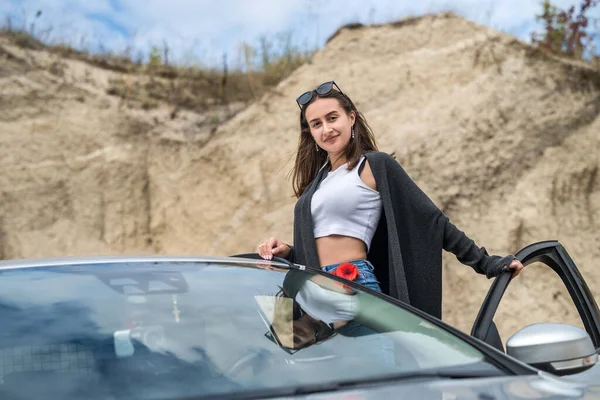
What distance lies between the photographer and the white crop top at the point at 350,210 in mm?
2852

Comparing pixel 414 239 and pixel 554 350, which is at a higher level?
pixel 414 239

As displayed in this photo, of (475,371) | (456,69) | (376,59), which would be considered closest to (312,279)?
(475,371)

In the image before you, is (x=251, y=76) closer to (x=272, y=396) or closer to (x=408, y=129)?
(x=408, y=129)

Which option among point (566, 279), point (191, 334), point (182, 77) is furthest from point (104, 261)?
point (182, 77)

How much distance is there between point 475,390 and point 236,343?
611 millimetres

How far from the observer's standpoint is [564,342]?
167cm

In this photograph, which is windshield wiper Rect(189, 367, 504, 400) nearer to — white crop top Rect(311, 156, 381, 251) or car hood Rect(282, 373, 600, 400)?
car hood Rect(282, 373, 600, 400)

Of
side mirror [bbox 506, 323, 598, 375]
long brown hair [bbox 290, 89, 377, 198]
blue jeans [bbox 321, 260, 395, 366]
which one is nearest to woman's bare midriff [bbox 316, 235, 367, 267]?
long brown hair [bbox 290, 89, 377, 198]

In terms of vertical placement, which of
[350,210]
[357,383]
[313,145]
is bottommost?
[357,383]

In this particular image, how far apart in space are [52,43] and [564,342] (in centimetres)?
1168

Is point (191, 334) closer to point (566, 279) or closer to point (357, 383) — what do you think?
point (357, 383)

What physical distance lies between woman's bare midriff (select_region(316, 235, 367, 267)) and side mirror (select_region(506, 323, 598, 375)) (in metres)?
1.16

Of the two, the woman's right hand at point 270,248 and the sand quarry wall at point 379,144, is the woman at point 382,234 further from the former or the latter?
the sand quarry wall at point 379,144

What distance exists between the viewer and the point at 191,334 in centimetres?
167
